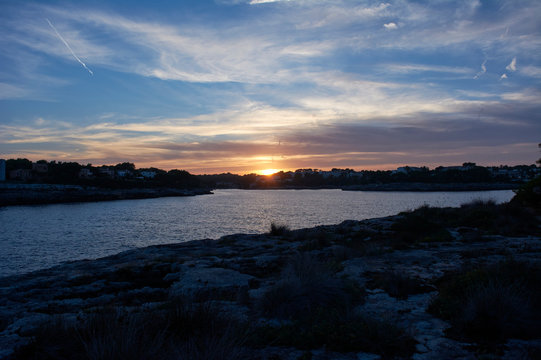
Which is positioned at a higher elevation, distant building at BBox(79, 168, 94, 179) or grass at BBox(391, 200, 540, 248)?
distant building at BBox(79, 168, 94, 179)

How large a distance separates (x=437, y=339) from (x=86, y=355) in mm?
4337

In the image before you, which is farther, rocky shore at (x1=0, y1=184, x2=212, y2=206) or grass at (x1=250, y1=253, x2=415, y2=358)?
rocky shore at (x1=0, y1=184, x2=212, y2=206)

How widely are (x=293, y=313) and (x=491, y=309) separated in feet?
→ 9.53

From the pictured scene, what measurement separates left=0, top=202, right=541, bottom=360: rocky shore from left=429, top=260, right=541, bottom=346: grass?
14mm

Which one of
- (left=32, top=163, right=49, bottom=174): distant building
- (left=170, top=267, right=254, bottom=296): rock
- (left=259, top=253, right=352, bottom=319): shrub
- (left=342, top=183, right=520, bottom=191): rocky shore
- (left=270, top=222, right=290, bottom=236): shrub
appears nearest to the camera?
(left=259, top=253, right=352, bottom=319): shrub

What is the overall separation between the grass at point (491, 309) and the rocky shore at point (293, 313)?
0.01 metres

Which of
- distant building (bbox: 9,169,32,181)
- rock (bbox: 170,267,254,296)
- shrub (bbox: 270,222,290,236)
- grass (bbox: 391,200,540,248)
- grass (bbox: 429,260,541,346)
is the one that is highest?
distant building (bbox: 9,169,32,181)

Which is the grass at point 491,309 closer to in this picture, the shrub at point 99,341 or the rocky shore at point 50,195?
the shrub at point 99,341

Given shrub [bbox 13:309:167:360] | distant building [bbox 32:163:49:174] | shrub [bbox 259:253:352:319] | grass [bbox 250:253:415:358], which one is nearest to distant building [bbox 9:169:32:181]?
distant building [bbox 32:163:49:174]

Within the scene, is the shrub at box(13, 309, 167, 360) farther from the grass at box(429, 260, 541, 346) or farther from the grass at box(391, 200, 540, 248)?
the grass at box(391, 200, 540, 248)

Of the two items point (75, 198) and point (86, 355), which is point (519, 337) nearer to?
point (86, 355)

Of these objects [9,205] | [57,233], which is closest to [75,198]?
[9,205]

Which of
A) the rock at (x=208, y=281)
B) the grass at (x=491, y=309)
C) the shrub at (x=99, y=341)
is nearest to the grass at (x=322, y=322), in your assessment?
the grass at (x=491, y=309)

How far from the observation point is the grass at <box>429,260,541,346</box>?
451cm
